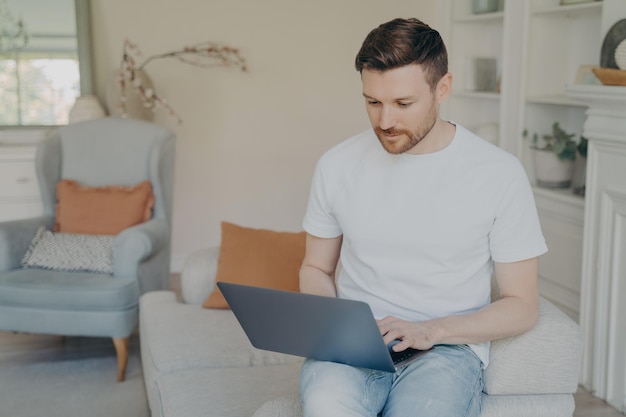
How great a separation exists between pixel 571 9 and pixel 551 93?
483 mm

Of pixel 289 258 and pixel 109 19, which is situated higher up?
pixel 109 19

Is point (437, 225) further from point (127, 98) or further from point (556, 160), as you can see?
point (127, 98)

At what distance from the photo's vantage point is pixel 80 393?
3244 millimetres

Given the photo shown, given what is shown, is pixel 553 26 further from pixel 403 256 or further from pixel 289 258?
pixel 403 256

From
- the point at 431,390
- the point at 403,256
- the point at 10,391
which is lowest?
the point at 10,391

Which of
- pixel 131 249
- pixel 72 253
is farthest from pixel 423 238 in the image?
pixel 72 253

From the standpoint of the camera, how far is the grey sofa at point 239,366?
1.98 m

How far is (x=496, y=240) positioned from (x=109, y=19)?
11.1ft

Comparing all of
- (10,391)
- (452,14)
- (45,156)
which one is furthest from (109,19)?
(10,391)

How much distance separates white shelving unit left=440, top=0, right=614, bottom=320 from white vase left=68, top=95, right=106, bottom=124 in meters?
2.03

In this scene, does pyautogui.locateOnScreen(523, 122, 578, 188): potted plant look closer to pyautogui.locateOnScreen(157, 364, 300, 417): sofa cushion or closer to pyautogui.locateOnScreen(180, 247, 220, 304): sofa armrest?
pyautogui.locateOnScreen(180, 247, 220, 304): sofa armrest

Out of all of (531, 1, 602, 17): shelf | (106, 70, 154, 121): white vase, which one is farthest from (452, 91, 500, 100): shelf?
(106, 70, 154, 121): white vase

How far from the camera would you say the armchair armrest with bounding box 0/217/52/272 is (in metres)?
3.48

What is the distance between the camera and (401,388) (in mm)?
1794
